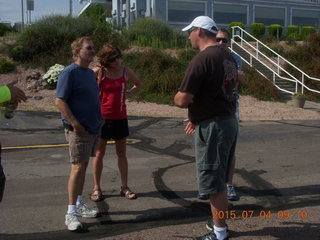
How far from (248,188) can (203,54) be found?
261 centimetres

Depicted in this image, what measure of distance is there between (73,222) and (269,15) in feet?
103

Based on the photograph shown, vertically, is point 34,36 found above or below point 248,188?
above

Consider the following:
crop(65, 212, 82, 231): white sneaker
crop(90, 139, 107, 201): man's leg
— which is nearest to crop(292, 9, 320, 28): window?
crop(90, 139, 107, 201): man's leg

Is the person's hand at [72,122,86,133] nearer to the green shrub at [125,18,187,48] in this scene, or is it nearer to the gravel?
the gravel

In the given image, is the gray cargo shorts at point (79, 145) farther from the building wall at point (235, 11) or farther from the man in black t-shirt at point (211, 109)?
the building wall at point (235, 11)

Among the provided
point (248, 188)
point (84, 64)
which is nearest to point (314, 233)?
point (248, 188)

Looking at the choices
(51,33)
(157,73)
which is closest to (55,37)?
(51,33)

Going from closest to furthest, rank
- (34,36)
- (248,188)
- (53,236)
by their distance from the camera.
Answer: (53,236)
(248,188)
(34,36)

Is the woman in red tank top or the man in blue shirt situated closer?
the man in blue shirt

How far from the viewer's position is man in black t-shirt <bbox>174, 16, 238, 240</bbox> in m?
3.38

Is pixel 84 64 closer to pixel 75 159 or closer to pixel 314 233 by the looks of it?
pixel 75 159

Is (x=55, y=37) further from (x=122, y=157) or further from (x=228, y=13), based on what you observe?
(x=122, y=157)

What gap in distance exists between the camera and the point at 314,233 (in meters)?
3.96

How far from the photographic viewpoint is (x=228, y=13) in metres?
31.0
